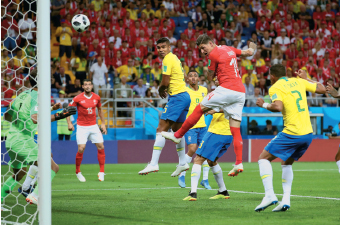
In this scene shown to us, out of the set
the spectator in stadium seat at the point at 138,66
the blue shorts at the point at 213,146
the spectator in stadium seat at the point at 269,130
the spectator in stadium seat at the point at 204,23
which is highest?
the spectator in stadium seat at the point at 204,23

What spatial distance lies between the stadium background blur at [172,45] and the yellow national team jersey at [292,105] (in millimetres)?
10170

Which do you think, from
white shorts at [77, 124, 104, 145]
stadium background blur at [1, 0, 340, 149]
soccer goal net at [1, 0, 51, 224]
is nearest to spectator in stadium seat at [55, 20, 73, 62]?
stadium background blur at [1, 0, 340, 149]

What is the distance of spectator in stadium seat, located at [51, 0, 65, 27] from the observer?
19594 millimetres

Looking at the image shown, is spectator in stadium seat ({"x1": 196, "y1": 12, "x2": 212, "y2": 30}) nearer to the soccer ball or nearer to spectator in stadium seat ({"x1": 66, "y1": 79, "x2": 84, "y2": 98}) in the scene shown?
spectator in stadium seat ({"x1": 66, "y1": 79, "x2": 84, "y2": 98})

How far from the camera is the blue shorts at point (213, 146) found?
23.6 feet

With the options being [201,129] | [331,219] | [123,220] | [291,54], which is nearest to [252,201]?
[331,219]

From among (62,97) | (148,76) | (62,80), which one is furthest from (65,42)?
(148,76)

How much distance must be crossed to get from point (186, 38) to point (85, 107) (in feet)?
33.0

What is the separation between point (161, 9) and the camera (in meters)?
21.5

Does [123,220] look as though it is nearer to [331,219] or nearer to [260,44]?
[331,219]

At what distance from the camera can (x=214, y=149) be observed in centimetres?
721

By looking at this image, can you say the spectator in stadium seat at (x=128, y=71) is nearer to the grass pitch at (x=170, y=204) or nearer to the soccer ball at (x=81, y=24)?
the soccer ball at (x=81, y=24)

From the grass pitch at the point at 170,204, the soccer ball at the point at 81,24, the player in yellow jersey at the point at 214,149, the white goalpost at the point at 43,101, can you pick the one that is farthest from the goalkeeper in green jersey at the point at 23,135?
the soccer ball at the point at 81,24

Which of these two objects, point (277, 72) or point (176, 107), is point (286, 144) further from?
point (176, 107)
